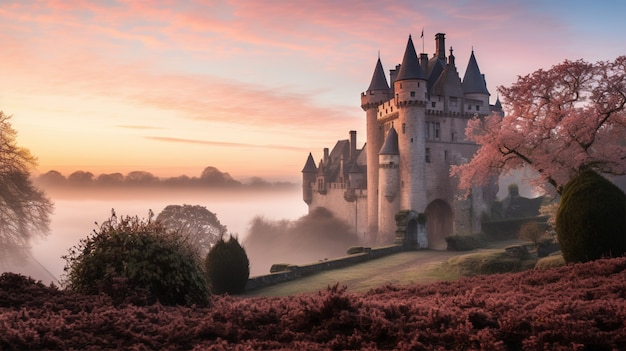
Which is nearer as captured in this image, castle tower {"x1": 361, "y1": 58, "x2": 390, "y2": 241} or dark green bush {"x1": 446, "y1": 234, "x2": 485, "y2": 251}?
dark green bush {"x1": 446, "y1": 234, "x2": 485, "y2": 251}

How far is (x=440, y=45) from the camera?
52969mm

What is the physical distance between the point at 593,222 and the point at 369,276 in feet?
42.3

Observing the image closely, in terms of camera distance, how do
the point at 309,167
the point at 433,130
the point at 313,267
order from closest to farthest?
the point at 313,267 → the point at 433,130 → the point at 309,167

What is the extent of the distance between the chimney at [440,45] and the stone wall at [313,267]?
22.2 m

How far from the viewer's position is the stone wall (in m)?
28.1

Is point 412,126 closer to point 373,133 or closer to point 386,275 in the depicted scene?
point 373,133

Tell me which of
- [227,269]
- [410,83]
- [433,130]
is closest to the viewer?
[227,269]

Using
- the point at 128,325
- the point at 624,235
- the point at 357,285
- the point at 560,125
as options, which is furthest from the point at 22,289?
the point at 560,125

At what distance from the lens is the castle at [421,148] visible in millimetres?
45781

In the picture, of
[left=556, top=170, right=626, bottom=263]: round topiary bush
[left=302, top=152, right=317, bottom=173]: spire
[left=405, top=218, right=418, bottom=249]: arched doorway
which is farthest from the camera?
[left=302, top=152, right=317, bottom=173]: spire

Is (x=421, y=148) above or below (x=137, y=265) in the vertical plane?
above

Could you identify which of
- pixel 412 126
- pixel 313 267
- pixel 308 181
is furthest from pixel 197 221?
pixel 313 267

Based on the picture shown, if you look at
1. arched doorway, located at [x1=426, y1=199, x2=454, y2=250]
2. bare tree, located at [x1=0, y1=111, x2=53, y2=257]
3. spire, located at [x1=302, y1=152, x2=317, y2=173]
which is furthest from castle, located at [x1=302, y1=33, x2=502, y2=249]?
bare tree, located at [x1=0, y1=111, x2=53, y2=257]

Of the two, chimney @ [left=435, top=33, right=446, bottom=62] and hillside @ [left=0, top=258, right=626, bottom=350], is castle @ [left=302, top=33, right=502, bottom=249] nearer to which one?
chimney @ [left=435, top=33, right=446, bottom=62]
